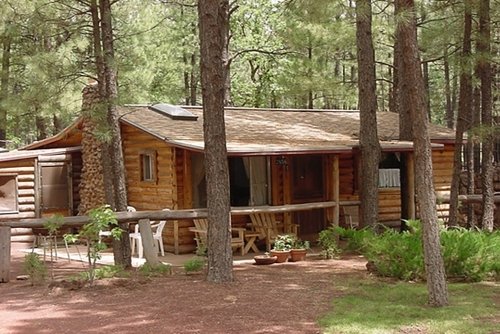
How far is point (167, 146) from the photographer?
1445 cm

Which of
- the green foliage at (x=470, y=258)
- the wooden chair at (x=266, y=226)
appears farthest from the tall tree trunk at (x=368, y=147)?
the green foliage at (x=470, y=258)

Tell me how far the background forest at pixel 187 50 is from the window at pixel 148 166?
5.38 feet

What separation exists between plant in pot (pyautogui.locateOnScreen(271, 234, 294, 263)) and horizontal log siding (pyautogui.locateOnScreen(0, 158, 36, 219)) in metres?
7.78

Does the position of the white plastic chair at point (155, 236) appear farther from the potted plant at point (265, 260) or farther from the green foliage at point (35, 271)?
the green foliage at point (35, 271)

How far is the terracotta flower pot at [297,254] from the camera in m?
12.2

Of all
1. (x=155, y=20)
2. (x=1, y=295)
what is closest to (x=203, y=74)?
(x=1, y=295)

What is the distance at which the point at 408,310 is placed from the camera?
25.2ft

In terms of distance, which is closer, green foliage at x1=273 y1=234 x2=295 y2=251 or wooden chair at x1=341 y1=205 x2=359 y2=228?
green foliage at x1=273 y1=234 x2=295 y2=251

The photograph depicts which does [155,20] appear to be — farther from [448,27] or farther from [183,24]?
[448,27]

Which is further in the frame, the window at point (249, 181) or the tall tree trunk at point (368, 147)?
the window at point (249, 181)

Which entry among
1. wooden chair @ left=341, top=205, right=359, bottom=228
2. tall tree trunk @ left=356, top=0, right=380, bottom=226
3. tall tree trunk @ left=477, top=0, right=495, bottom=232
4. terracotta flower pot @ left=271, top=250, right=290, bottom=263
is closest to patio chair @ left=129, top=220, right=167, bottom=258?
terracotta flower pot @ left=271, top=250, right=290, bottom=263

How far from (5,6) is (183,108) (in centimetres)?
723

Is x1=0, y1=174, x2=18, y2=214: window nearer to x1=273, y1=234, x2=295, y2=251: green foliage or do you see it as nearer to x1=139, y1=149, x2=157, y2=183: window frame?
x1=139, y1=149, x2=157, y2=183: window frame

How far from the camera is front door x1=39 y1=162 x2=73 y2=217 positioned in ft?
56.9
